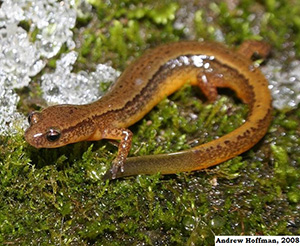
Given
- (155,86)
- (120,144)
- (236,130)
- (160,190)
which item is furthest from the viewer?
(155,86)

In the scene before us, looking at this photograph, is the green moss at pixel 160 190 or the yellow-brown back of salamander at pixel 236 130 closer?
the green moss at pixel 160 190

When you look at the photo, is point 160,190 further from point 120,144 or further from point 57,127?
point 57,127

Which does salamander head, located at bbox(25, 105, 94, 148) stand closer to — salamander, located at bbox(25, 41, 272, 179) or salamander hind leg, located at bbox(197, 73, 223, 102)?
salamander, located at bbox(25, 41, 272, 179)

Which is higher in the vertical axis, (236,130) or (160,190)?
(236,130)

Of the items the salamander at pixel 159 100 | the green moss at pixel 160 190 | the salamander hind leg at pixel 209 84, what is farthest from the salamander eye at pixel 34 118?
the salamander hind leg at pixel 209 84

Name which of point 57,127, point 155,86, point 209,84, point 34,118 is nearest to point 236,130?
point 209,84

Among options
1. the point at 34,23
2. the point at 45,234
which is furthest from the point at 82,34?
the point at 45,234

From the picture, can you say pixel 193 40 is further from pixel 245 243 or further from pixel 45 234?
pixel 45 234

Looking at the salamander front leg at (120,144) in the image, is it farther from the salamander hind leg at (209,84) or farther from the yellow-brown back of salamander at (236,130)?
the salamander hind leg at (209,84)

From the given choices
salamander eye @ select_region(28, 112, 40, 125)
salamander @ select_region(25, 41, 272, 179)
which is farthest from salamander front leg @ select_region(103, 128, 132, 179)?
salamander eye @ select_region(28, 112, 40, 125)
